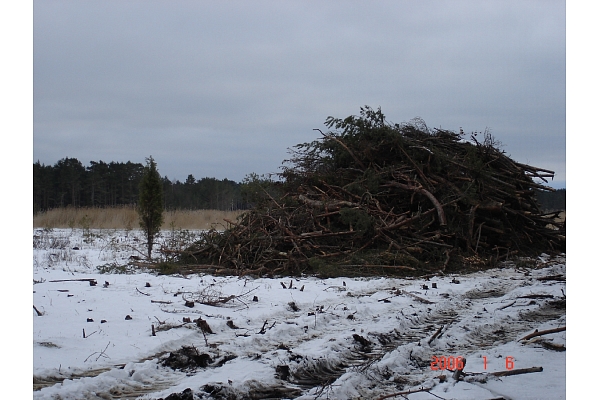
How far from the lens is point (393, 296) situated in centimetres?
535

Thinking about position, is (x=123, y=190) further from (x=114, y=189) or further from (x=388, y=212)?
(x=388, y=212)

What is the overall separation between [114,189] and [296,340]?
1899cm

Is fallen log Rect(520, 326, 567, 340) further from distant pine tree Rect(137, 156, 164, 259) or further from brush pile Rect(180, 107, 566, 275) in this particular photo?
distant pine tree Rect(137, 156, 164, 259)

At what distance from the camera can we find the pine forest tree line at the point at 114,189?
1480 cm

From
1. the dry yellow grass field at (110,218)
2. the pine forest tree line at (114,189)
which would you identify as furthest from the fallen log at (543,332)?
the dry yellow grass field at (110,218)

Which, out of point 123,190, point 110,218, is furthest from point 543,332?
point 123,190

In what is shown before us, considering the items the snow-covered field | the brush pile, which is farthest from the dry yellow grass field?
the snow-covered field

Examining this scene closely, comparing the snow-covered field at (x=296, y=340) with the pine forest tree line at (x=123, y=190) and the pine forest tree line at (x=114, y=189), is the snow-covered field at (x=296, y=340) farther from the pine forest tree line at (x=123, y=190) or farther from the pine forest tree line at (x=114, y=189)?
the pine forest tree line at (x=114, y=189)

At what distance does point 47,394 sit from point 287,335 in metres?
1.78

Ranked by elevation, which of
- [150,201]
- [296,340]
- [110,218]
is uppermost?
[150,201]

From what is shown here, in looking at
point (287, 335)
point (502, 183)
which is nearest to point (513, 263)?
point (502, 183)

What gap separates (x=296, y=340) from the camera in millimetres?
3721

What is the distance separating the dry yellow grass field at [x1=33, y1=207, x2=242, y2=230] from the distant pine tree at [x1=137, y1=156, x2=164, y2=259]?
4.09m

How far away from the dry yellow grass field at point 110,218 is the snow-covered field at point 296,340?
911 cm
